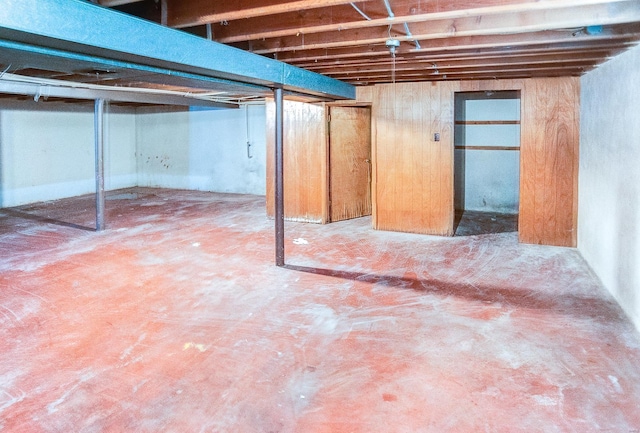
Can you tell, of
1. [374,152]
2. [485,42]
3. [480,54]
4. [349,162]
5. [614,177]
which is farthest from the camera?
[349,162]

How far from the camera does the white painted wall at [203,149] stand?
32.8 feet

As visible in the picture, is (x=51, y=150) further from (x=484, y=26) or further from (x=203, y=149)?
(x=484, y=26)

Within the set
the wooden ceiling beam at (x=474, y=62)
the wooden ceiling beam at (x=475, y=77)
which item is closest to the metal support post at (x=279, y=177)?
the wooden ceiling beam at (x=474, y=62)

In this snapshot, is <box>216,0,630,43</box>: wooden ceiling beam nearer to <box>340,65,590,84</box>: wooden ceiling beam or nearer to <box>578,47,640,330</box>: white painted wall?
<box>578,47,640,330</box>: white painted wall

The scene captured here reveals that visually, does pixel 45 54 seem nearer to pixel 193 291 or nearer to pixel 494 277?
pixel 193 291

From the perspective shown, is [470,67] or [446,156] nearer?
[470,67]

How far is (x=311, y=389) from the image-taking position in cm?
244

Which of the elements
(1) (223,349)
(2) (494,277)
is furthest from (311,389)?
(2) (494,277)

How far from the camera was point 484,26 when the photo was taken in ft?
10.3

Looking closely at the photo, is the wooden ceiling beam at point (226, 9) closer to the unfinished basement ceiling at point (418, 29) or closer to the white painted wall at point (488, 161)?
the unfinished basement ceiling at point (418, 29)

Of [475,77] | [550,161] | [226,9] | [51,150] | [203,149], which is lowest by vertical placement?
[550,161]

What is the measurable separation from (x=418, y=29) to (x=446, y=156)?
298cm

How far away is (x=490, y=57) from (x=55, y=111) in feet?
27.7

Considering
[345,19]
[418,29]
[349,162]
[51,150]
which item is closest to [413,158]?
[349,162]
